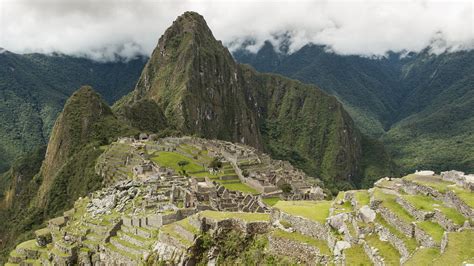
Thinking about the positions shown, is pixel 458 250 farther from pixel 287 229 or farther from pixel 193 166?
pixel 193 166

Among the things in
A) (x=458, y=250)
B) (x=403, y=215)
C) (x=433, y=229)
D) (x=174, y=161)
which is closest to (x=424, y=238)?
Result: (x=433, y=229)

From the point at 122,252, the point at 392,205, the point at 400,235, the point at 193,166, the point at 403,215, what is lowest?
the point at 122,252

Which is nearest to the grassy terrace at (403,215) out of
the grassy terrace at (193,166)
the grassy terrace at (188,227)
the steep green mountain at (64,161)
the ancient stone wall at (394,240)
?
the ancient stone wall at (394,240)

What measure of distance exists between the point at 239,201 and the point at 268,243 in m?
21.9

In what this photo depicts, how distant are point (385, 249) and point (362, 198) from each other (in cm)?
504

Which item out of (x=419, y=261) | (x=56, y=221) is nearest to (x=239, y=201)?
(x=56, y=221)

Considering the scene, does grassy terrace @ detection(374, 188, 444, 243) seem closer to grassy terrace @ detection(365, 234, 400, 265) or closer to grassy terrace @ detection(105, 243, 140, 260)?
grassy terrace @ detection(365, 234, 400, 265)

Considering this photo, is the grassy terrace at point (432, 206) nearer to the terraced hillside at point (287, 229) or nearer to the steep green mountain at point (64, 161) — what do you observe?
the terraced hillside at point (287, 229)

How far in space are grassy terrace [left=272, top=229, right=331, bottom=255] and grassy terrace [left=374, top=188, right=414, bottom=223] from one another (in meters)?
2.97

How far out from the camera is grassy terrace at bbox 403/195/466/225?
1511 centimetres

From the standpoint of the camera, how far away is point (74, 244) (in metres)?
32.2

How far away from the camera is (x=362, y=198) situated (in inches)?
787

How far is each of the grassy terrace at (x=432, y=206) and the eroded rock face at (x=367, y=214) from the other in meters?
1.52

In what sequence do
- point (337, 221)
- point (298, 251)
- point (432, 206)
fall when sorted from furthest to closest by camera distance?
point (337, 221) < point (298, 251) < point (432, 206)
